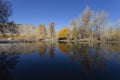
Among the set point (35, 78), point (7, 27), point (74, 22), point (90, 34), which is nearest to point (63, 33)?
point (74, 22)

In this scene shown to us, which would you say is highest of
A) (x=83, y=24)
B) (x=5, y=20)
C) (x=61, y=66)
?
(x=83, y=24)

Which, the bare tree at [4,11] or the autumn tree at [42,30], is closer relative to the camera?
the bare tree at [4,11]

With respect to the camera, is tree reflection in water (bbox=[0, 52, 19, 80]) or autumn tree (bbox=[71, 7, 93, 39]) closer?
tree reflection in water (bbox=[0, 52, 19, 80])

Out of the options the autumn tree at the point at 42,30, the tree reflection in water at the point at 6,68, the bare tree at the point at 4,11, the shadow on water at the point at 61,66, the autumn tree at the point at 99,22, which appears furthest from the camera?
the autumn tree at the point at 42,30

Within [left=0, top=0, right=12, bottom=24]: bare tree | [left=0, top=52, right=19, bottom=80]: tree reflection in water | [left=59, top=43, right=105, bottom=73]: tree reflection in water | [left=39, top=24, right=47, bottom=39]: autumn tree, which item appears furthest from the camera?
[left=39, top=24, right=47, bottom=39]: autumn tree

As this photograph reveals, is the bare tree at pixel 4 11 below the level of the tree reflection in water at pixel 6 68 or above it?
above

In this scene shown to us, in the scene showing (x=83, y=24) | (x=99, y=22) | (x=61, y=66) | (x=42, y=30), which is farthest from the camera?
(x=42, y=30)

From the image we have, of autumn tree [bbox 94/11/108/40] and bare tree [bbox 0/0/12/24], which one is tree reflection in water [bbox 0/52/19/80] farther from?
autumn tree [bbox 94/11/108/40]

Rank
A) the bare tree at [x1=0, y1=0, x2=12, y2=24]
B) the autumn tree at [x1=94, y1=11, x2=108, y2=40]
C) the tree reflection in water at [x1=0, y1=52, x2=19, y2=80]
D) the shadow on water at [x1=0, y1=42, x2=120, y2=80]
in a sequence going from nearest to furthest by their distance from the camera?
the tree reflection in water at [x1=0, y1=52, x2=19, y2=80] < the shadow on water at [x1=0, y1=42, x2=120, y2=80] < the bare tree at [x1=0, y1=0, x2=12, y2=24] < the autumn tree at [x1=94, y1=11, x2=108, y2=40]

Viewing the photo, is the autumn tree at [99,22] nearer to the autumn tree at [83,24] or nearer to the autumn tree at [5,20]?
the autumn tree at [83,24]

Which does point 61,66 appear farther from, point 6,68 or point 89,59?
point 6,68

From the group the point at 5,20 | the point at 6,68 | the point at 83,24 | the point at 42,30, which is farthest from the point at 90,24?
the point at 6,68

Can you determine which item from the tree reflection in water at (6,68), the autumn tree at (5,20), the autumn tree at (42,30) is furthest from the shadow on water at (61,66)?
the autumn tree at (42,30)

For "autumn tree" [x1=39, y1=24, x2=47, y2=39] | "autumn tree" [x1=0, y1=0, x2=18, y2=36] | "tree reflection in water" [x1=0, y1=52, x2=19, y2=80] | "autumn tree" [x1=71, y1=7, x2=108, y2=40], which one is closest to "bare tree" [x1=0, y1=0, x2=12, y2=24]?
"autumn tree" [x1=0, y1=0, x2=18, y2=36]
